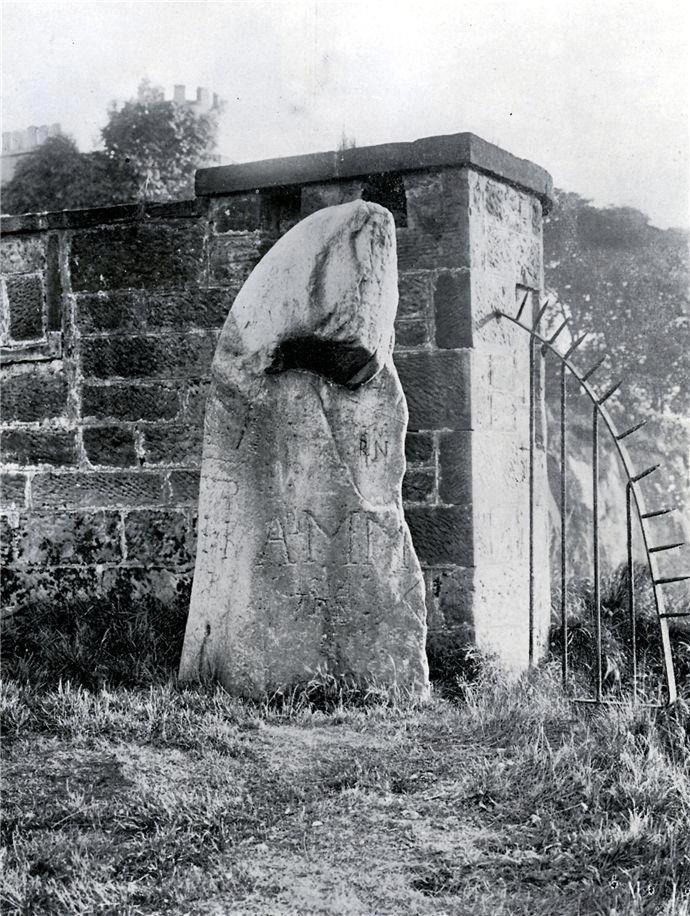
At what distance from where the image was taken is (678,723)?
4.03m

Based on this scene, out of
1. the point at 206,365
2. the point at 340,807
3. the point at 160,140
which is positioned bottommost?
the point at 340,807

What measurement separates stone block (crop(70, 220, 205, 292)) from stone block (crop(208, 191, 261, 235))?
0.09 metres

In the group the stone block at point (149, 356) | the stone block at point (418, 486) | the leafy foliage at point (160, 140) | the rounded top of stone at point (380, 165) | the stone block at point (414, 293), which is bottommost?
the stone block at point (418, 486)

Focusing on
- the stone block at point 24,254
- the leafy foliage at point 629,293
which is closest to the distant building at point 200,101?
the leafy foliage at point 629,293

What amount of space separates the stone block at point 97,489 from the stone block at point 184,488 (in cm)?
7

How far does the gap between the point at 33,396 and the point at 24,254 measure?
2.52 ft

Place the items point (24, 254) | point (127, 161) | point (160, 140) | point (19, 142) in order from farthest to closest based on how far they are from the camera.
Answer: point (19, 142)
point (160, 140)
point (127, 161)
point (24, 254)

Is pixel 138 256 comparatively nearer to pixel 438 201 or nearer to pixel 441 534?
pixel 438 201

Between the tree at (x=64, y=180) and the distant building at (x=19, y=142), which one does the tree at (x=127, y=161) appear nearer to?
the tree at (x=64, y=180)

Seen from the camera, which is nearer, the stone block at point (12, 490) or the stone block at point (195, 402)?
the stone block at point (195, 402)

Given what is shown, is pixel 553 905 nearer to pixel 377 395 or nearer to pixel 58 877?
pixel 58 877

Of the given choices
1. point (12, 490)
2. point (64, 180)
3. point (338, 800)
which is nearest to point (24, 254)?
point (12, 490)

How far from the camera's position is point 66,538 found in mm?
5625

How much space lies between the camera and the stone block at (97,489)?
552cm
